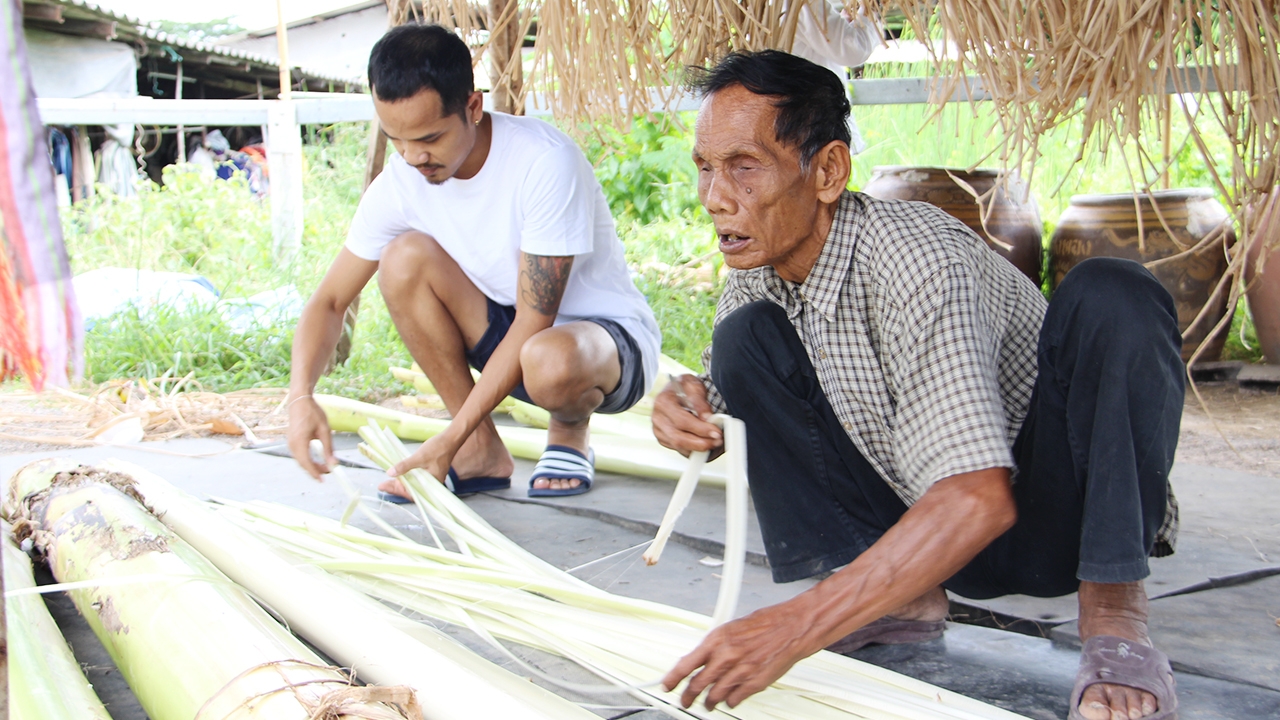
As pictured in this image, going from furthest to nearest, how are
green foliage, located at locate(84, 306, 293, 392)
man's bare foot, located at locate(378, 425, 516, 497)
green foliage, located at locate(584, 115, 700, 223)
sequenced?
1. green foliage, located at locate(584, 115, 700, 223)
2. green foliage, located at locate(84, 306, 293, 392)
3. man's bare foot, located at locate(378, 425, 516, 497)

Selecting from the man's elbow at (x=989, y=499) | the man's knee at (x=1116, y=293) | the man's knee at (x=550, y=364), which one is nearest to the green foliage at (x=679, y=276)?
the man's knee at (x=550, y=364)

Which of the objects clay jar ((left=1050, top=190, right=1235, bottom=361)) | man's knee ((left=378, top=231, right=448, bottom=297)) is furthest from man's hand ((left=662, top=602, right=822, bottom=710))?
clay jar ((left=1050, top=190, right=1235, bottom=361))

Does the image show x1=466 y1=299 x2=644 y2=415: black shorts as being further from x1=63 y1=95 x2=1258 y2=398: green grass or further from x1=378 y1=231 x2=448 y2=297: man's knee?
x1=63 y1=95 x2=1258 y2=398: green grass

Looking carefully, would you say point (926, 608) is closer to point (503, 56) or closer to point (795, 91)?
point (795, 91)

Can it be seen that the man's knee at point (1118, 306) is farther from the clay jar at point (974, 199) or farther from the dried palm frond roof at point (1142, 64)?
the clay jar at point (974, 199)

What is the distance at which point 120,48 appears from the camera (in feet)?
22.2

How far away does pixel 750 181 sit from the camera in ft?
4.49

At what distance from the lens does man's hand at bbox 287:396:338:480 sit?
6.70ft

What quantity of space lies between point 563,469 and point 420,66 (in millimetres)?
1014

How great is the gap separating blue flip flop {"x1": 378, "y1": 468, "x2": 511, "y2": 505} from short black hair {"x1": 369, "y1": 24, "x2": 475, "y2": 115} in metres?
0.91

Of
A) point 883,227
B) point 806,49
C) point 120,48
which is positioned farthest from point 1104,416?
point 120,48

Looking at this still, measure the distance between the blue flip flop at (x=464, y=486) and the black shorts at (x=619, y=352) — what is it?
9.6 inches

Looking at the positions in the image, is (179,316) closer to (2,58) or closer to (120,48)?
(120,48)

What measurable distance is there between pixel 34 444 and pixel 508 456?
1693 millimetres
